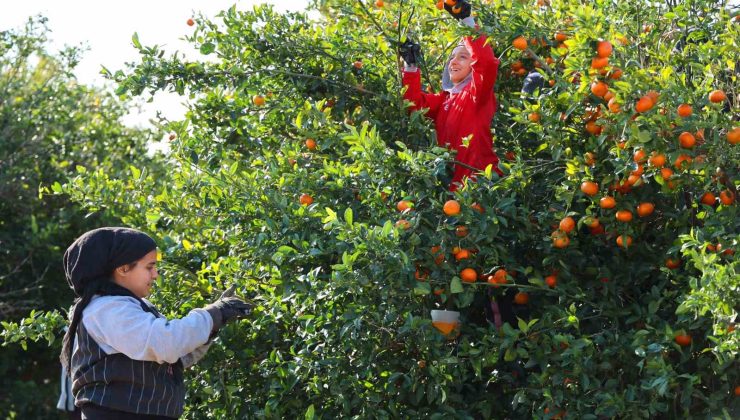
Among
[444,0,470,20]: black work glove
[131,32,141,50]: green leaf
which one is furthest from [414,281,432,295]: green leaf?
[131,32,141,50]: green leaf

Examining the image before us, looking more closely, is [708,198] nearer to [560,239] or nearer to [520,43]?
[560,239]

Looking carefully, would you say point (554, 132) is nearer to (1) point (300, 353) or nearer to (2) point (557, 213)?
(2) point (557, 213)

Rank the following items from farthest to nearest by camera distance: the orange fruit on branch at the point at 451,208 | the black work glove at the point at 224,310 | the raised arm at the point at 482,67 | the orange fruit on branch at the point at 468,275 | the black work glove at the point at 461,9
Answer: the raised arm at the point at 482,67
the black work glove at the point at 461,9
the orange fruit on branch at the point at 468,275
the orange fruit on branch at the point at 451,208
the black work glove at the point at 224,310

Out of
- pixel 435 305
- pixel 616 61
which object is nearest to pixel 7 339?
pixel 435 305

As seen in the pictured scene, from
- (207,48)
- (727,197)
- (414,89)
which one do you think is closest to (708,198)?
(727,197)

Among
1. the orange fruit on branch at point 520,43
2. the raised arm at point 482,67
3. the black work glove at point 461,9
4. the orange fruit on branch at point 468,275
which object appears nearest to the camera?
the orange fruit on branch at point 468,275

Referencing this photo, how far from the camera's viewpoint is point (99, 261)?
141 inches

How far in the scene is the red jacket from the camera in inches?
180

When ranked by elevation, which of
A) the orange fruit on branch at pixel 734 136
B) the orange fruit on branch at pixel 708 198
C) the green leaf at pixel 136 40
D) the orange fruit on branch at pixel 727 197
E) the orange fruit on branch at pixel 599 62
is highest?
the orange fruit on branch at pixel 599 62

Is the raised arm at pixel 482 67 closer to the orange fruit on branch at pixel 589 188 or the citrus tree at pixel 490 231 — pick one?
the citrus tree at pixel 490 231

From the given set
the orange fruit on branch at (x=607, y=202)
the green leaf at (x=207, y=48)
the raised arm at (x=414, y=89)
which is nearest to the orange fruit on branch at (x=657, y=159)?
the orange fruit on branch at (x=607, y=202)

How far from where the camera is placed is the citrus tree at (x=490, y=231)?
370cm

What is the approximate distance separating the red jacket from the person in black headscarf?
1.38 m

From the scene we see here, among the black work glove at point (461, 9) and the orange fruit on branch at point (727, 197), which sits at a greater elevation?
the black work glove at point (461, 9)
